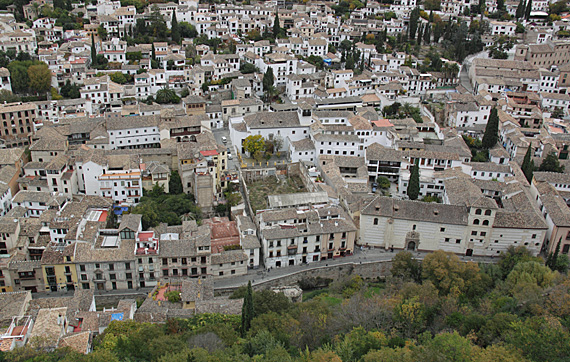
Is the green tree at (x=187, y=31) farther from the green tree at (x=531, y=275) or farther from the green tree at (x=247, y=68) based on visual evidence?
the green tree at (x=531, y=275)

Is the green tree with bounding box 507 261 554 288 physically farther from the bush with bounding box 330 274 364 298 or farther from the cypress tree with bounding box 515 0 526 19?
the cypress tree with bounding box 515 0 526 19

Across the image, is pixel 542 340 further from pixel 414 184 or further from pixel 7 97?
pixel 7 97

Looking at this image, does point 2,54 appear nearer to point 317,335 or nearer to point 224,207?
point 224,207

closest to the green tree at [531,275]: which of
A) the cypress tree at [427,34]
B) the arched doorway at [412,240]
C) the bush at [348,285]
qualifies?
the arched doorway at [412,240]

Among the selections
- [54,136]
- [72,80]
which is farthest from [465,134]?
[72,80]

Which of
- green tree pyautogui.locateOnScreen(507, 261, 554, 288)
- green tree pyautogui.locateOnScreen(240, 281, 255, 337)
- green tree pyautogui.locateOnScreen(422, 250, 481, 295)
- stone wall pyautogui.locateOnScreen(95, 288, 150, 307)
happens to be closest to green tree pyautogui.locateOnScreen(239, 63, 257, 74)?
stone wall pyautogui.locateOnScreen(95, 288, 150, 307)
